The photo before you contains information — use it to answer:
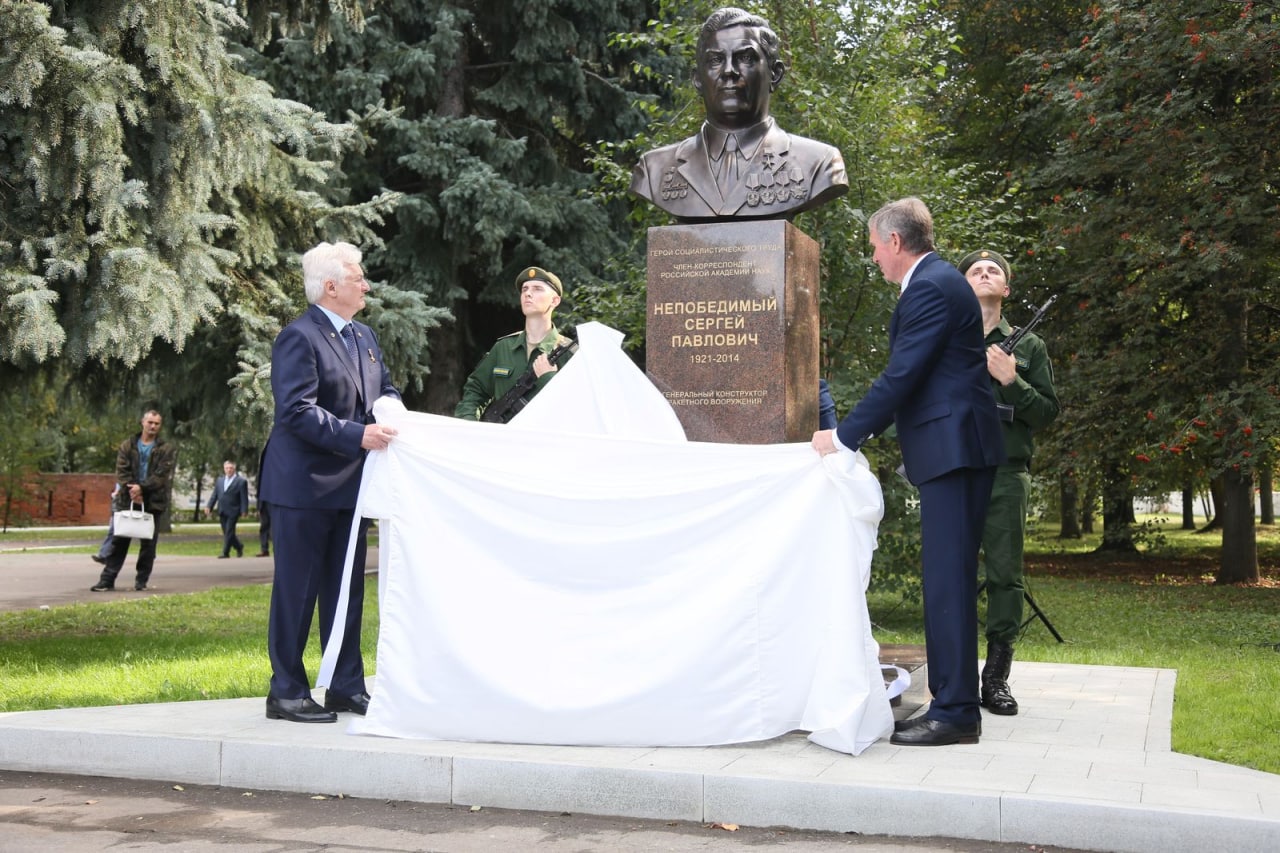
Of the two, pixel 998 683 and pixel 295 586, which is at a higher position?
pixel 295 586

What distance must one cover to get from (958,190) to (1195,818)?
9164 mm

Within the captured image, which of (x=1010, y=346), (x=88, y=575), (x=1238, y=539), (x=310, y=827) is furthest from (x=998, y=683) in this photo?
(x=88, y=575)

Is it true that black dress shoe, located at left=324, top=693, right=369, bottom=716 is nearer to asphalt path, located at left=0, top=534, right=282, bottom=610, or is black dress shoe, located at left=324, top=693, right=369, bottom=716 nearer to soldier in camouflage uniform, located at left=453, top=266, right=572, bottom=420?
soldier in camouflage uniform, located at left=453, top=266, right=572, bottom=420

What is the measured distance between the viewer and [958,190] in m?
12.4

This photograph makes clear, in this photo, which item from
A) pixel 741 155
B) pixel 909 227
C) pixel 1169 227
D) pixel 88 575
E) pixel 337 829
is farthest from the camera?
pixel 88 575

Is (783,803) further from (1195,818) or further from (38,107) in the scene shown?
(38,107)

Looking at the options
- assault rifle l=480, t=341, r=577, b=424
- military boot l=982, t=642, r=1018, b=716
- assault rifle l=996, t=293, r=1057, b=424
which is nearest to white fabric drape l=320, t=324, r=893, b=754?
military boot l=982, t=642, r=1018, b=716

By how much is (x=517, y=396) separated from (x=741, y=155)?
1.86m

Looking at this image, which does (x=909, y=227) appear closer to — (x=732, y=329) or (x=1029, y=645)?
(x=732, y=329)

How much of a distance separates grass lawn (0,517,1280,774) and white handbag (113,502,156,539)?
81cm

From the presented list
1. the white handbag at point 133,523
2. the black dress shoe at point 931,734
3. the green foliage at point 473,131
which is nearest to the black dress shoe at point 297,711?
the black dress shoe at point 931,734

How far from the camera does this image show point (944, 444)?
17.5 feet

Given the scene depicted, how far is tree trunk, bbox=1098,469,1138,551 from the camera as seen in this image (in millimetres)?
19695

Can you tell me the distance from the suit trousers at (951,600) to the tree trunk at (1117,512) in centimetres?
1473
